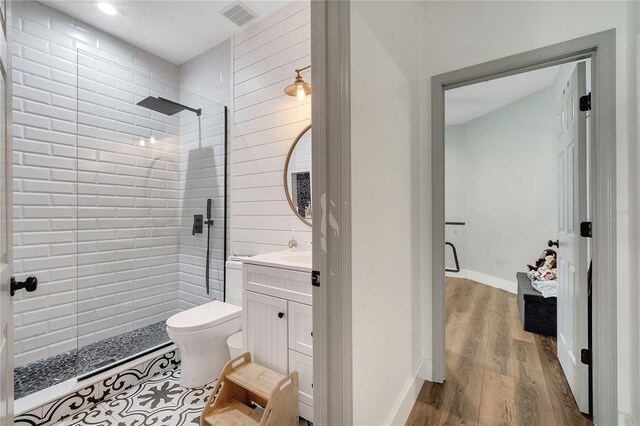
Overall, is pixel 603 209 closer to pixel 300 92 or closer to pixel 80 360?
pixel 300 92

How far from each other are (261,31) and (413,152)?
1.68 m

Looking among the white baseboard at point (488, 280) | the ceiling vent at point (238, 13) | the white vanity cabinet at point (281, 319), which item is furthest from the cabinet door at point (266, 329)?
the white baseboard at point (488, 280)

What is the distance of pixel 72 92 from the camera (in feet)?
7.28

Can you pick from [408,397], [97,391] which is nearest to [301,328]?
[408,397]

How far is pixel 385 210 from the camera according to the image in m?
1.30

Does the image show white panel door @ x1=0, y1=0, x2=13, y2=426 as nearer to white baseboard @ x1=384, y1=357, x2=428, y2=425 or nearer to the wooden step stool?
the wooden step stool

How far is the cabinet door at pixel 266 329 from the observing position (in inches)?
61.3

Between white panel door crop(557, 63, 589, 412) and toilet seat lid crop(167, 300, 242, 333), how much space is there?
2.09 m

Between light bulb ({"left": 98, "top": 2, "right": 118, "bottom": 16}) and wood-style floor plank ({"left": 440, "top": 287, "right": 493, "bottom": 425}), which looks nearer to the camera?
wood-style floor plank ({"left": 440, "top": 287, "right": 493, "bottom": 425})

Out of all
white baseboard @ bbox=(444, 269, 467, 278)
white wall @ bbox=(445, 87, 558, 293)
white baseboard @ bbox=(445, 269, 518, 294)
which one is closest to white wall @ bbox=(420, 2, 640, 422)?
white wall @ bbox=(445, 87, 558, 293)

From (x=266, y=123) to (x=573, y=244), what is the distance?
86.6 inches

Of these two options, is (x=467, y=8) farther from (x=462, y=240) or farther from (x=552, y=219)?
(x=462, y=240)

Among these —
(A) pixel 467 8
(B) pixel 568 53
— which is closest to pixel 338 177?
(B) pixel 568 53

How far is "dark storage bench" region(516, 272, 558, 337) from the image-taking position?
8.15 feet
